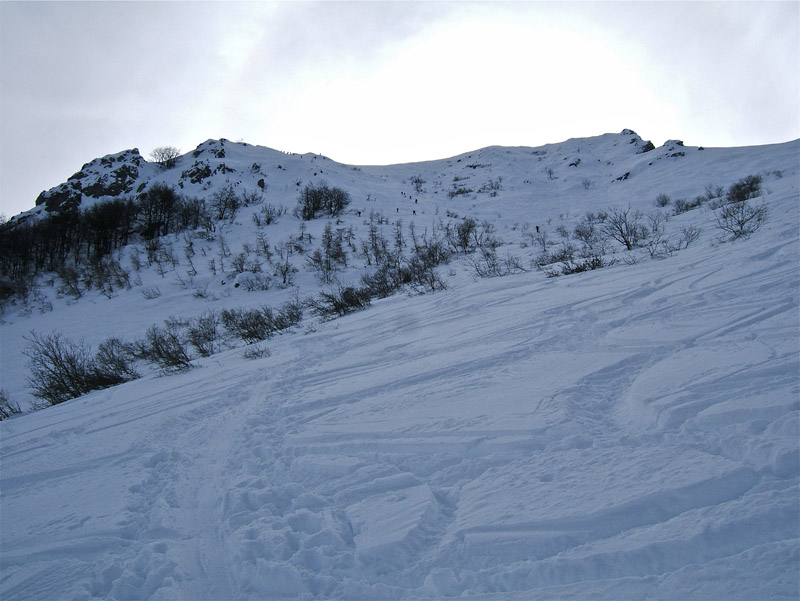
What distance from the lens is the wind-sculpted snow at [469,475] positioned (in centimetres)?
150

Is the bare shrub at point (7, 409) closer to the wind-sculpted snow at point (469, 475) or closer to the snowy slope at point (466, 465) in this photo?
the snowy slope at point (466, 465)

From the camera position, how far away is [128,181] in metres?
33.8

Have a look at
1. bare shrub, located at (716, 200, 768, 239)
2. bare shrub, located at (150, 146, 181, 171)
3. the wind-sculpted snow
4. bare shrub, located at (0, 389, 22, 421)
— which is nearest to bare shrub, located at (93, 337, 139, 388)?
bare shrub, located at (0, 389, 22, 421)

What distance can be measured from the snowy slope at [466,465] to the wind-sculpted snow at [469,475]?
12 millimetres

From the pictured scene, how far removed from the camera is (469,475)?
212cm

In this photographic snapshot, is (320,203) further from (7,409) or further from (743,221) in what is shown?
(743,221)

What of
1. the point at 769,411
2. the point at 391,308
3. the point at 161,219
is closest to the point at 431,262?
the point at 391,308

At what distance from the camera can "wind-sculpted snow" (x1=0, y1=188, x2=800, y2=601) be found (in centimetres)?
150

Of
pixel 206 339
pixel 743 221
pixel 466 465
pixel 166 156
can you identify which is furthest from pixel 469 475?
pixel 166 156

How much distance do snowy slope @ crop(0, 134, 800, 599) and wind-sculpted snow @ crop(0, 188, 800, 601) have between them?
0.01 meters

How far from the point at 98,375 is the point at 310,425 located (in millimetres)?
6348

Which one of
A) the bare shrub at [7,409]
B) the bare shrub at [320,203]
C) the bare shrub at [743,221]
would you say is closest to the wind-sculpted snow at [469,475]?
the bare shrub at [743,221]

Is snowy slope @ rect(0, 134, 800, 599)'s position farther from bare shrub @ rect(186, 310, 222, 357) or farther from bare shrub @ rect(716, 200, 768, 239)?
bare shrub @ rect(186, 310, 222, 357)

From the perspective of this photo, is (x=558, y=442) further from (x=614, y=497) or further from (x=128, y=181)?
(x=128, y=181)
